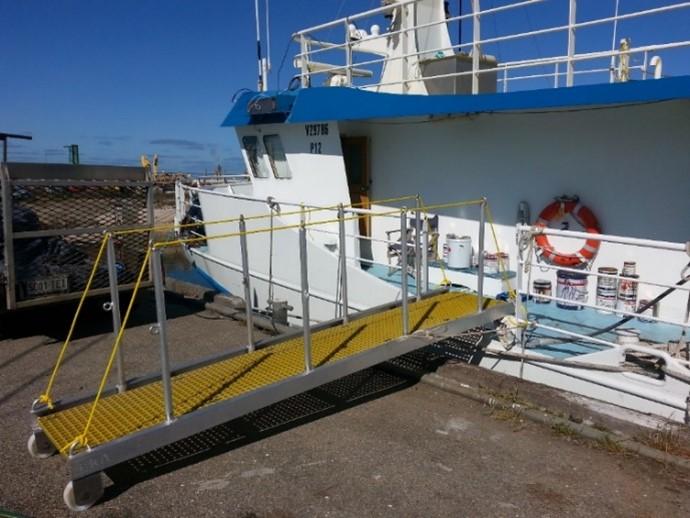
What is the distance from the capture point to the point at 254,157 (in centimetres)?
1005

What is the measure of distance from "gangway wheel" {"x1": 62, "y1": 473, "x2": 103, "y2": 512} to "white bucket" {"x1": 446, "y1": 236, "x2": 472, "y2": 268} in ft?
16.4

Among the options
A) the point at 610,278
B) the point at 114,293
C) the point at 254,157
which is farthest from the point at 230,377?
the point at 254,157

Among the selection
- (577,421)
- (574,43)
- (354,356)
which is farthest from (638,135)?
(354,356)

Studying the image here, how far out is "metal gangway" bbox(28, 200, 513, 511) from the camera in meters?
3.29

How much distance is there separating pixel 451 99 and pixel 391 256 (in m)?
2.37

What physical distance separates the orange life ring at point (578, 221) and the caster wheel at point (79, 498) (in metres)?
4.92

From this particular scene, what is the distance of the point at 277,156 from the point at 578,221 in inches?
201

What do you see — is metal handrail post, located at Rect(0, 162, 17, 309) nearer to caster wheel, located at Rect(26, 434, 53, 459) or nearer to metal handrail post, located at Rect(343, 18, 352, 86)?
caster wheel, located at Rect(26, 434, 53, 459)

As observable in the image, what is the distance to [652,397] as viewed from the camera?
421 cm

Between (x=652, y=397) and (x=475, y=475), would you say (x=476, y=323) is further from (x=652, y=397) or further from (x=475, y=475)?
(x=475, y=475)

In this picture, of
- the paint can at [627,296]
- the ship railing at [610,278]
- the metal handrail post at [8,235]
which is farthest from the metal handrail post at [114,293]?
the paint can at [627,296]

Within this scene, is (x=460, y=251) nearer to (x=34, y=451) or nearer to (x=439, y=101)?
(x=439, y=101)

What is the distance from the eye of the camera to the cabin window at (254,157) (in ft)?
32.5

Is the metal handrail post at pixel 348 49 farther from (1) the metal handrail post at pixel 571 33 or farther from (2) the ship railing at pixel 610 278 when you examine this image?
(2) the ship railing at pixel 610 278
